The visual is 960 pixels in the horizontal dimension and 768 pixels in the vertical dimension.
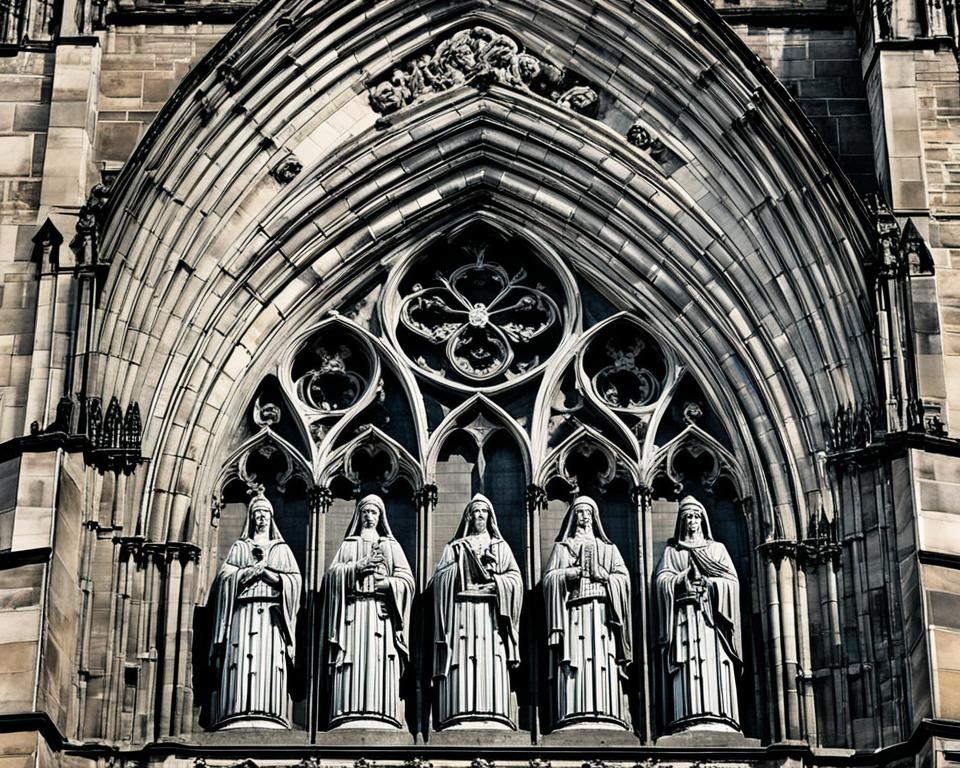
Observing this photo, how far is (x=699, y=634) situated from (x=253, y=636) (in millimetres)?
3561

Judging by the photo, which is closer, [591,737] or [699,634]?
[591,737]

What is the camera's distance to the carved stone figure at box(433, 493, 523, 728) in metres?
21.8

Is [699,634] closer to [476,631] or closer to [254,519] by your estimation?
[476,631]

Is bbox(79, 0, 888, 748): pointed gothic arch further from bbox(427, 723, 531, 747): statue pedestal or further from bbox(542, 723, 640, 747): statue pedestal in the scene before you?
bbox(427, 723, 531, 747): statue pedestal

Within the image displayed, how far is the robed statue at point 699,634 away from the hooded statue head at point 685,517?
14cm

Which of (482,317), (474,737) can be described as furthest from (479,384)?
(474,737)

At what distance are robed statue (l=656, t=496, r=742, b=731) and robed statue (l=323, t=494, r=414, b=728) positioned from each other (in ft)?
6.92

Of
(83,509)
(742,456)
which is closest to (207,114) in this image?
(83,509)

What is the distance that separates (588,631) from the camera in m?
22.0

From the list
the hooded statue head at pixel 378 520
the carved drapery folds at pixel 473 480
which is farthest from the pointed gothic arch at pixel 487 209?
the hooded statue head at pixel 378 520

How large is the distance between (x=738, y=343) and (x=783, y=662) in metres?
2.94

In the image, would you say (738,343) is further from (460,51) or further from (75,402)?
(75,402)

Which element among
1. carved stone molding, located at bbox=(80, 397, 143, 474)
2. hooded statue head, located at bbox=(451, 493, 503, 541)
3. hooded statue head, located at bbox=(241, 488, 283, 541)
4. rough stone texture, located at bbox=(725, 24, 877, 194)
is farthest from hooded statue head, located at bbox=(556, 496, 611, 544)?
rough stone texture, located at bbox=(725, 24, 877, 194)

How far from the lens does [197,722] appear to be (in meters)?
21.8
